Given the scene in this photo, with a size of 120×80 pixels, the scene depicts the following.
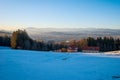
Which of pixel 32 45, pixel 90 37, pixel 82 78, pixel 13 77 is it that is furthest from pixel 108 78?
pixel 90 37

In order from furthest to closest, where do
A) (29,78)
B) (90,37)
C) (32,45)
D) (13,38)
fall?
(90,37)
(32,45)
(13,38)
(29,78)

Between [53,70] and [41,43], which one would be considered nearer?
[53,70]

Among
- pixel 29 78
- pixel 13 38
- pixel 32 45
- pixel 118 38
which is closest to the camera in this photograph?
pixel 29 78

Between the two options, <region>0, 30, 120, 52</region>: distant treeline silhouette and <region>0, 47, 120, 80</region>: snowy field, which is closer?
<region>0, 47, 120, 80</region>: snowy field

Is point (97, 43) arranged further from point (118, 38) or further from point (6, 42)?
point (6, 42)

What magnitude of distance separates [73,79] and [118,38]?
125790mm

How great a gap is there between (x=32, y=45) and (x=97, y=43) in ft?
155

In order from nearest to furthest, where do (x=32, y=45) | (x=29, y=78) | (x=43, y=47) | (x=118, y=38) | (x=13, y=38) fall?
(x=29, y=78), (x=13, y=38), (x=32, y=45), (x=43, y=47), (x=118, y=38)

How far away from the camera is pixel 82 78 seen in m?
20.4

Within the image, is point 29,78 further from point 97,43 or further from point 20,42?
point 97,43

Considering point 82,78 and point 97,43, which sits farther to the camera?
point 97,43

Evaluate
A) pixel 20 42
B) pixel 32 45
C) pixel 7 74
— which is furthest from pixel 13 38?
pixel 7 74

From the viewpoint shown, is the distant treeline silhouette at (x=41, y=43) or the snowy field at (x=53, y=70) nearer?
the snowy field at (x=53, y=70)

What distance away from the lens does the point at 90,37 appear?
131 meters
